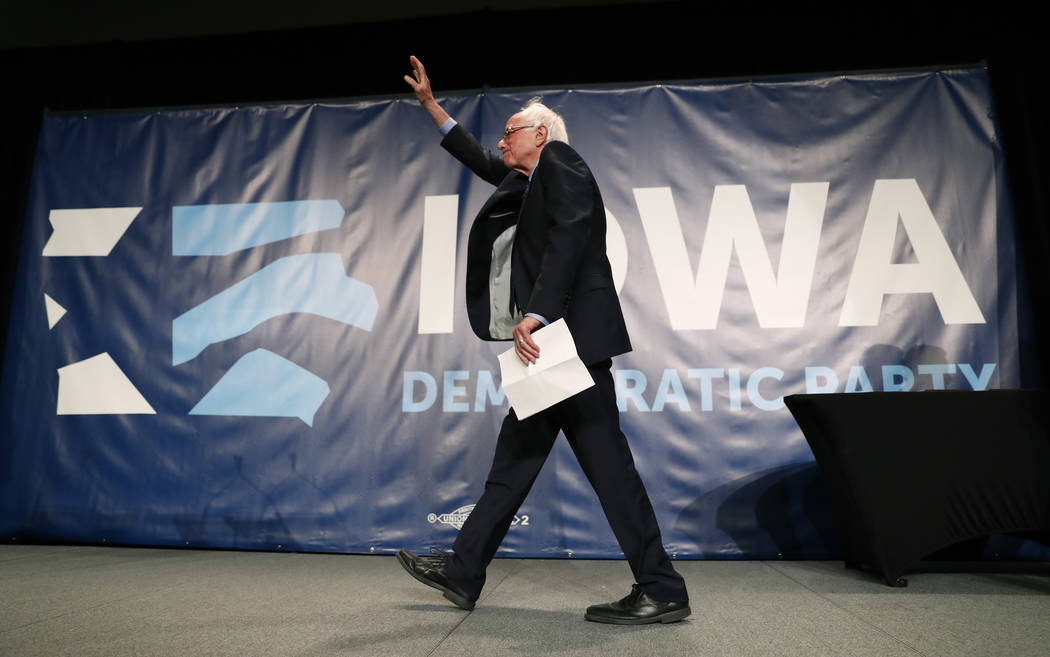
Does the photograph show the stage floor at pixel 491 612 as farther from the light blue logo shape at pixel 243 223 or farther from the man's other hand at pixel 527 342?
the light blue logo shape at pixel 243 223

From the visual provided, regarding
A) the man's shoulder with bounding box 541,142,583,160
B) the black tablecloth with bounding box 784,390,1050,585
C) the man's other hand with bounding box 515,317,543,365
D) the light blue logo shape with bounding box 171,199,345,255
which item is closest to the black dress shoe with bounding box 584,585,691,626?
the man's other hand with bounding box 515,317,543,365

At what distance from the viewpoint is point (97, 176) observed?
148 inches

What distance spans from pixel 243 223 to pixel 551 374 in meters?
2.43

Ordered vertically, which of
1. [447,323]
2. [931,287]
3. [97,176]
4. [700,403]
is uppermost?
[97,176]

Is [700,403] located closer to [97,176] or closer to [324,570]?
[324,570]

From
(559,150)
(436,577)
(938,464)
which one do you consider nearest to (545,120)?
(559,150)

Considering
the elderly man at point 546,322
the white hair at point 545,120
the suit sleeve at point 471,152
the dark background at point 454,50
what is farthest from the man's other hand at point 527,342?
the dark background at point 454,50

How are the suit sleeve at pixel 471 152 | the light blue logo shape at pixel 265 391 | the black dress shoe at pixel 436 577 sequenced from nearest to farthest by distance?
the black dress shoe at pixel 436 577
the suit sleeve at pixel 471 152
the light blue logo shape at pixel 265 391

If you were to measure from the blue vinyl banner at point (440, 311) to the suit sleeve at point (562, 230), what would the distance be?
4.65ft

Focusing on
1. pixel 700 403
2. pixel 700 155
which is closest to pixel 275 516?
pixel 700 403

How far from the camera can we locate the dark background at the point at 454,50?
12.0 feet

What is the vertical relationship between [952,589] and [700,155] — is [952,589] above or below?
below

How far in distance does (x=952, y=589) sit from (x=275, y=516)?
2.78 metres

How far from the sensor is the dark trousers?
1906 millimetres
